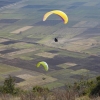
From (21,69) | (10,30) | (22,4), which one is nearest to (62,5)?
Answer: (22,4)

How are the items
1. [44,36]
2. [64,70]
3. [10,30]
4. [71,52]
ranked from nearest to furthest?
[64,70] < [71,52] < [44,36] < [10,30]

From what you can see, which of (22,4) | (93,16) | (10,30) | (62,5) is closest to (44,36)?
(10,30)

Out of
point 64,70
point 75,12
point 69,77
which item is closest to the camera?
point 69,77

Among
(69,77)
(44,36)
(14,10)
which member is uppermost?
(14,10)

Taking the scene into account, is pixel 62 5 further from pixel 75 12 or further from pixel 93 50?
pixel 93 50

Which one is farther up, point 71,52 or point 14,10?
point 14,10

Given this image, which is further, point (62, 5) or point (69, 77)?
point (62, 5)
